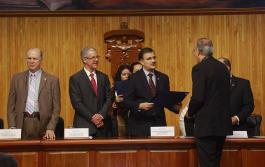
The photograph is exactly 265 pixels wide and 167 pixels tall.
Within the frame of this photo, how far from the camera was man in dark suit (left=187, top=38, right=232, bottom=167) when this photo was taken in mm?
4336

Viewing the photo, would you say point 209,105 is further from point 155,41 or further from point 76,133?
point 155,41

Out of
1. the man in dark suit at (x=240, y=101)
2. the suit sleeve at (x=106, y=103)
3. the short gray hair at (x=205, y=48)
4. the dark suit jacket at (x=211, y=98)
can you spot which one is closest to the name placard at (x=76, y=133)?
the suit sleeve at (x=106, y=103)

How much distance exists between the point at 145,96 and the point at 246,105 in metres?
1.23

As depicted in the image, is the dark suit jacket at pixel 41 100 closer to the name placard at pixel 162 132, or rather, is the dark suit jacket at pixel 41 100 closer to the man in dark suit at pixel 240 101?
the name placard at pixel 162 132

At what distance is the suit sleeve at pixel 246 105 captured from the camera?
5457mm

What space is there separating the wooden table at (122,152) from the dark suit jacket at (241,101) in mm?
710

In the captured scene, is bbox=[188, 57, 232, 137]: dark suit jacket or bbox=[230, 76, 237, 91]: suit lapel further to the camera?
bbox=[230, 76, 237, 91]: suit lapel

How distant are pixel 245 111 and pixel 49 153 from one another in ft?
7.19

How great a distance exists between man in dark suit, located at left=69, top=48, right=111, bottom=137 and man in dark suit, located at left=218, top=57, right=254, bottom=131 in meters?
1.39

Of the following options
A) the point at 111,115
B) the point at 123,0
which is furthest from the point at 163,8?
the point at 111,115

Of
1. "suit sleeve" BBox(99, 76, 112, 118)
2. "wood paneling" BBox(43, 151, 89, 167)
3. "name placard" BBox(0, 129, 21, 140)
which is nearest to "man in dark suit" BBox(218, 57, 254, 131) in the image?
"suit sleeve" BBox(99, 76, 112, 118)

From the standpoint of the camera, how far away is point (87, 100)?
5355 mm

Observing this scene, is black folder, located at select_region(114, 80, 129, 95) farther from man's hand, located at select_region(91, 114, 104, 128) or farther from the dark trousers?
the dark trousers

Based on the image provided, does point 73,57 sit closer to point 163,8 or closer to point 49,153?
point 163,8
